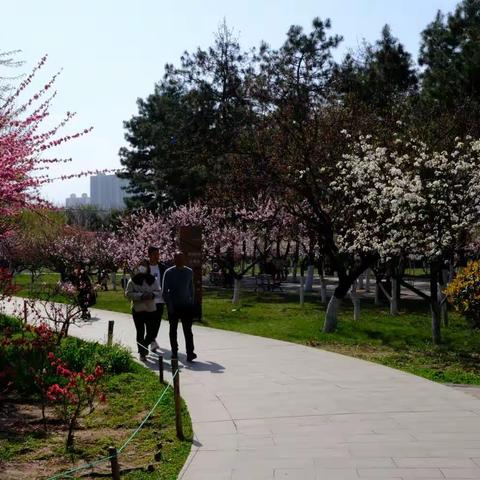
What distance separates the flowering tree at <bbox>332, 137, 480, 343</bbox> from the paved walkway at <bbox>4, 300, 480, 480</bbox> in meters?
4.09

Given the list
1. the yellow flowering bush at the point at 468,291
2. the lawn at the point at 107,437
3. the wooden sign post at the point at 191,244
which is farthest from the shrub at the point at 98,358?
the wooden sign post at the point at 191,244

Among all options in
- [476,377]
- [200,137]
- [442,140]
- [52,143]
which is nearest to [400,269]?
[442,140]

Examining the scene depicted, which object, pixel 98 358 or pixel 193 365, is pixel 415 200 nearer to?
pixel 193 365

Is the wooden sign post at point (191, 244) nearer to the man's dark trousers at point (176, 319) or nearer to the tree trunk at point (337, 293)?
the tree trunk at point (337, 293)

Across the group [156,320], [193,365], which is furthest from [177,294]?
[156,320]

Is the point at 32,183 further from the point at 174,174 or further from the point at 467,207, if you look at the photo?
the point at 174,174

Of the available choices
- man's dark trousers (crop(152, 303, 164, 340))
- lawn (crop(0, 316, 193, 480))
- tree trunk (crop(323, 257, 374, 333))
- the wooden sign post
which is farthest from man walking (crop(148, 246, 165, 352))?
the wooden sign post

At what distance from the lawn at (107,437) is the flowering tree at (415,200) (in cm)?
722

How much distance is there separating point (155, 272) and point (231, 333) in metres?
3.98

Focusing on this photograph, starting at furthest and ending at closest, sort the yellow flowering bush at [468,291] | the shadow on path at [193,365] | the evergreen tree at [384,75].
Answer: the evergreen tree at [384,75] → the yellow flowering bush at [468,291] → the shadow on path at [193,365]

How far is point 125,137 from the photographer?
50.1 meters

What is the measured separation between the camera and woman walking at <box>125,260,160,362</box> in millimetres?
11680

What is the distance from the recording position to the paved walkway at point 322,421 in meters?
5.75

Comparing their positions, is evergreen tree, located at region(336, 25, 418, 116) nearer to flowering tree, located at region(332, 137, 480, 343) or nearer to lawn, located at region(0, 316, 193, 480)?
flowering tree, located at region(332, 137, 480, 343)
